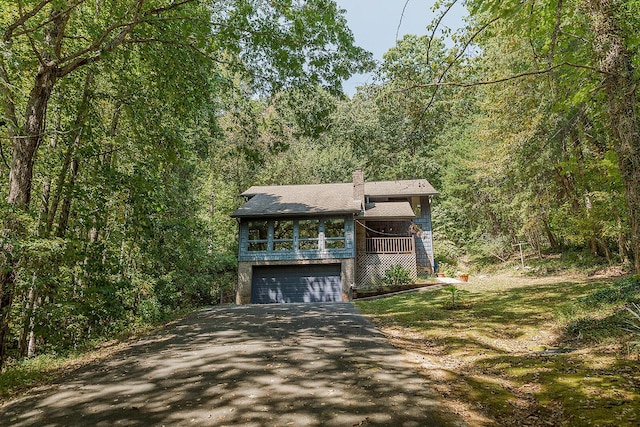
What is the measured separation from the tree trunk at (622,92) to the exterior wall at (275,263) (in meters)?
14.0

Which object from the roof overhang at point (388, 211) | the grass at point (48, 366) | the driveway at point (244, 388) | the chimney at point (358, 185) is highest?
the chimney at point (358, 185)

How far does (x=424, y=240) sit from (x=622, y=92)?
A: 17894 mm

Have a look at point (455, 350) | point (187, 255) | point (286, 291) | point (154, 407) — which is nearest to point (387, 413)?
point (154, 407)

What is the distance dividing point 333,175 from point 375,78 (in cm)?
2965

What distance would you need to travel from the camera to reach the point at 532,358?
4.92 metres

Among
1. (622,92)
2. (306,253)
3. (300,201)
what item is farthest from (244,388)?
(300,201)

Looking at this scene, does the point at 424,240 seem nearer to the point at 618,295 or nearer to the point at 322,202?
the point at 322,202

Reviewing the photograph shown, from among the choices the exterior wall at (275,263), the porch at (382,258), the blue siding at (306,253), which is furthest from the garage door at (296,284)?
the porch at (382,258)

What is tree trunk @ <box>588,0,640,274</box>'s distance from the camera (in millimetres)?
4973

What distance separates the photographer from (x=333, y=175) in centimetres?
3516

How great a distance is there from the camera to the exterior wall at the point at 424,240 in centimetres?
2208

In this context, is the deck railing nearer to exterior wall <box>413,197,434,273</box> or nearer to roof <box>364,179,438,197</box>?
exterior wall <box>413,197,434,273</box>

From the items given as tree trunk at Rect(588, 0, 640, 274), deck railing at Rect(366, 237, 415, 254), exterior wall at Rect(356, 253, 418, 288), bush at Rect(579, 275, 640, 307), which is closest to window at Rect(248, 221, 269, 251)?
exterior wall at Rect(356, 253, 418, 288)

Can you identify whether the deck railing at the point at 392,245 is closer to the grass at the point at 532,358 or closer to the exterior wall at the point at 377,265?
the exterior wall at the point at 377,265
